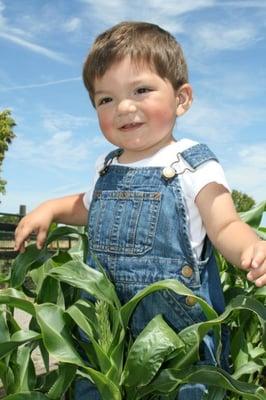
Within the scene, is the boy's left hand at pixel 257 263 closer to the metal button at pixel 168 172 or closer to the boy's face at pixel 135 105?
the metal button at pixel 168 172

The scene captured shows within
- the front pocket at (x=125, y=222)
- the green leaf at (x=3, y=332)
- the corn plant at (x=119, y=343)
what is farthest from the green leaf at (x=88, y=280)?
the green leaf at (x=3, y=332)

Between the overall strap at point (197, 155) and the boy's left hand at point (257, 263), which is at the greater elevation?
the overall strap at point (197, 155)

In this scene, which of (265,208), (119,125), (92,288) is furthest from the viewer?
(265,208)

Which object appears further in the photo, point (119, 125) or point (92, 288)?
point (119, 125)

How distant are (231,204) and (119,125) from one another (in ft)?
1.39

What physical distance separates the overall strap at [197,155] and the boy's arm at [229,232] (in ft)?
0.28

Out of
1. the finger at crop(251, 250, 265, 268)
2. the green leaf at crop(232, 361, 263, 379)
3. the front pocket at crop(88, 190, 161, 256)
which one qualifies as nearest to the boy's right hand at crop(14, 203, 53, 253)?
the front pocket at crop(88, 190, 161, 256)

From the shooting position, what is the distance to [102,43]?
6.85 ft

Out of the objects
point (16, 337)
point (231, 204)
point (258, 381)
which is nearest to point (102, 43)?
point (231, 204)

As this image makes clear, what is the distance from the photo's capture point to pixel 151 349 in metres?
1.75

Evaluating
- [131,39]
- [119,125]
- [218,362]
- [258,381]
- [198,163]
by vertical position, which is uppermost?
[131,39]

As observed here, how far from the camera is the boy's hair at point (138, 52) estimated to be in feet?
6.57

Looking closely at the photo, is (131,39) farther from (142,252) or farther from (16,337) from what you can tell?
(16,337)

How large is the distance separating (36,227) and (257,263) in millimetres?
943
